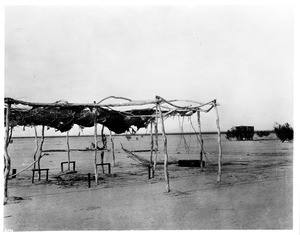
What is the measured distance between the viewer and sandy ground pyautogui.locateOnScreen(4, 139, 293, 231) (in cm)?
654

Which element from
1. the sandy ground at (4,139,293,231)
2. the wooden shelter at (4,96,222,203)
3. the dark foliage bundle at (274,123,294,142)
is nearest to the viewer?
the sandy ground at (4,139,293,231)

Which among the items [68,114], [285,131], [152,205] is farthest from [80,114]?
[285,131]

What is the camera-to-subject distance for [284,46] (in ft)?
25.3

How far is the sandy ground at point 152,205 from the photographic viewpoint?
21.5 feet

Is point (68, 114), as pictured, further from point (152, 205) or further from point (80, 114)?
point (152, 205)

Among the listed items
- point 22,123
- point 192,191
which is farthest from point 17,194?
point 192,191

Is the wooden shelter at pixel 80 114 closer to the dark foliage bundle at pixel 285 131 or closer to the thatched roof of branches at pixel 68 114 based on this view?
the thatched roof of branches at pixel 68 114

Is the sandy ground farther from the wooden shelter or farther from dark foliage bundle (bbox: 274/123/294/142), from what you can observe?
dark foliage bundle (bbox: 274/123/294/142)

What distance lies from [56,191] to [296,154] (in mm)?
7003

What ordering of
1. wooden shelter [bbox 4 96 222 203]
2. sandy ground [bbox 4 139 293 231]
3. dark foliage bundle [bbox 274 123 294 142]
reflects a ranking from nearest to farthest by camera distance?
sandy ground [bbox 4 139 293 231]
wooden shelter [bbox 4 96 222 203]
dark foliage bundle [bbox 274 123 294 142]

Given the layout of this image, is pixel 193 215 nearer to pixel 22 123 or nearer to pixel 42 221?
pixel 42 221

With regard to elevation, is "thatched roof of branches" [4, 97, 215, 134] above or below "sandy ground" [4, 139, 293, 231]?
above

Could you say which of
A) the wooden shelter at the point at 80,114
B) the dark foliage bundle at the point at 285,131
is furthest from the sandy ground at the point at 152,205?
the dark foliage bundle at the point at 285,131

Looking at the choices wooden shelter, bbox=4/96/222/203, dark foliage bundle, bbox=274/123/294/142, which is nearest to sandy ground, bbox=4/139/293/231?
wooden shelter, bbox=4/96/222/203
